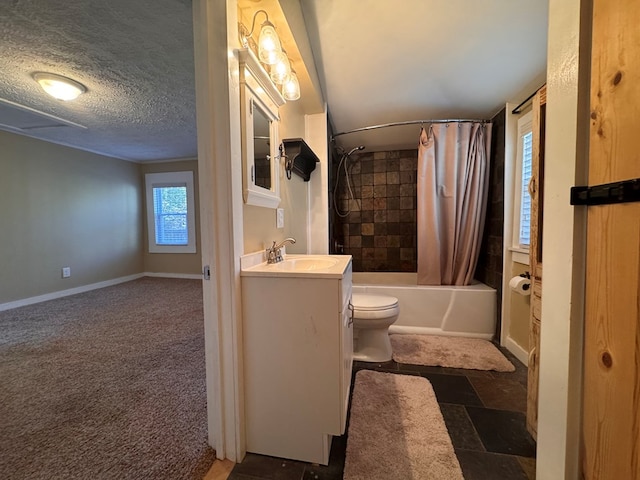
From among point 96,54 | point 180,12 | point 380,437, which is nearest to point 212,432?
point 380,437

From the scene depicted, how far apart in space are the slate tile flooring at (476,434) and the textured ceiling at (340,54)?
6.82 feet

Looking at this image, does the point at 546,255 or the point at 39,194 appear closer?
the point at 546,255

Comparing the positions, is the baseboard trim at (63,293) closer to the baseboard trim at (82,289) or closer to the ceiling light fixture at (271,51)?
the baseboard trim at (82,289)

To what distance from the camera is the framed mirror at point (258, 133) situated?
1.19 metres

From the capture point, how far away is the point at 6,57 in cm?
182

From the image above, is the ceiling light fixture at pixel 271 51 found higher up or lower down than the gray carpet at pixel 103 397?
higher up

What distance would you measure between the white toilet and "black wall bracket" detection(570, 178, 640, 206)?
1.38 metres

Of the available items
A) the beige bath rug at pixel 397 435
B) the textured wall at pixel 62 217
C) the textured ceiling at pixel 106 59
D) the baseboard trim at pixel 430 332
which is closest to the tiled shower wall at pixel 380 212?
the baseboard trim at pixel 430 332

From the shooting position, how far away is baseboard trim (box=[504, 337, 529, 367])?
189 cm

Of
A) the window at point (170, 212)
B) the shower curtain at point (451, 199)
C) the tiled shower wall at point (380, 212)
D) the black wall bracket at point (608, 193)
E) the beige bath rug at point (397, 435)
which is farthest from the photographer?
the window at point (170, 212)

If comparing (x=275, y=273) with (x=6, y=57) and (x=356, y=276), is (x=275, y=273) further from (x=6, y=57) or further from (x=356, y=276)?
(x=6, y=57)

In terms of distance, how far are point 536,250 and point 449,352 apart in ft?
3.70

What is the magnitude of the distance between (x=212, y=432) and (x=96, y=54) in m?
2.50

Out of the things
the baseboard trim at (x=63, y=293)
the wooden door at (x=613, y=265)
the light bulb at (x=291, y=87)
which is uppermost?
the light bulb at (x=291, y=87)
